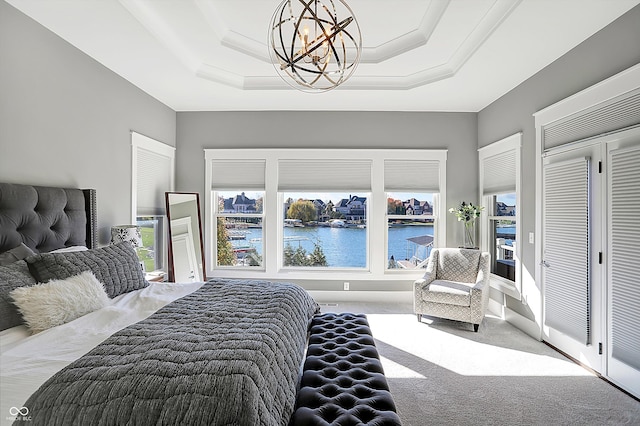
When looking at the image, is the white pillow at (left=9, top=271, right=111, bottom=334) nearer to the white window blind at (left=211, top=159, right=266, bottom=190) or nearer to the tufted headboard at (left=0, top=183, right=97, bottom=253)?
the tufted headboard at (left=0, top=183, right=97, bottom=253)

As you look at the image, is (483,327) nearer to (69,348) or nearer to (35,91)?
(69,348)

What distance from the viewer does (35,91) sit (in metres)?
2.65

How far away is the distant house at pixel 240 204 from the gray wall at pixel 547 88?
12.0 feet

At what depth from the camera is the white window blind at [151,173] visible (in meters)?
4.14

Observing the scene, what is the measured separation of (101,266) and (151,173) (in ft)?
8.18

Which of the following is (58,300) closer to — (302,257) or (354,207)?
(302,257)

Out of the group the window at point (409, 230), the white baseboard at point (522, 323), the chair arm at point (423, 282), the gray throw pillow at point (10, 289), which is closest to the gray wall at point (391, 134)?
the window at point (409, 230)

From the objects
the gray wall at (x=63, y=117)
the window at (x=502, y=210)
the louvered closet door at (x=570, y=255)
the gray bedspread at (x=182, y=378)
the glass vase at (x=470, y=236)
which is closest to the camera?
→ the gray bedspread at (x=182, y=378)

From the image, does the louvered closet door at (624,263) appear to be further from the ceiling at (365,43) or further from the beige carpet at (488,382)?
the ceiling at (365,43)

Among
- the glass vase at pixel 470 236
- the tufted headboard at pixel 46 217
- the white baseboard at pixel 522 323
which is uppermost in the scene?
the tufted headboard at pixel 46 217

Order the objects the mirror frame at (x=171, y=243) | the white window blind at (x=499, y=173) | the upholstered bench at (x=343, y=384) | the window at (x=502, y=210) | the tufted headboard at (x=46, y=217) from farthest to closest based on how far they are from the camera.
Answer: the mirror frame at (x=171, y=243), the white window blind at (x=499, y=173), the window at (x=502, y=210), the tufted headboard at (x=46, y=217), the upholstered bench at (x=343, y=384)

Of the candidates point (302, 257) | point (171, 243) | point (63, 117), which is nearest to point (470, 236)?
point (302, 257)

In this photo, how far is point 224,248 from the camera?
5.25 meters

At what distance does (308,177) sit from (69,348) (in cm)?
387
